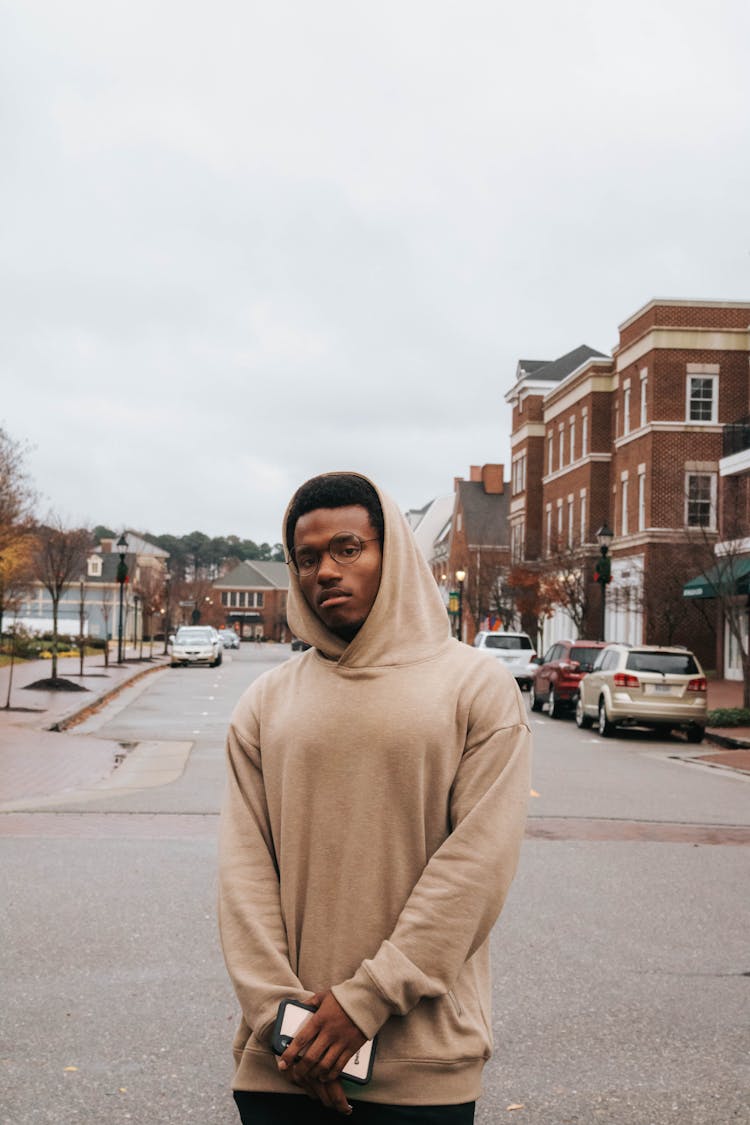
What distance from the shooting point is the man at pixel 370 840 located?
2.40 m

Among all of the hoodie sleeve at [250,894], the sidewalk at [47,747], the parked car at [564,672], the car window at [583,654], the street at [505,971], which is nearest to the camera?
the hoodie sleeve at [250,894]

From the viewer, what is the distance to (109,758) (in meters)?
16.0

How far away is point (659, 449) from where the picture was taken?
44.5 metres

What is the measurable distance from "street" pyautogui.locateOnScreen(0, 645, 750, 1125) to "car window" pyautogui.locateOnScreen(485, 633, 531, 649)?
22.0 m

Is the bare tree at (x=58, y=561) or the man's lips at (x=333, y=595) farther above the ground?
the bare tree at (x=58, y=561)

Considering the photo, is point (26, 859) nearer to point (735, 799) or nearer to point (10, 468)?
point (735, 799)

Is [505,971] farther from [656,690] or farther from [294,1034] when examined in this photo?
[656,690]

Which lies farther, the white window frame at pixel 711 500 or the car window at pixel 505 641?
the white window frame at pixel 711 500

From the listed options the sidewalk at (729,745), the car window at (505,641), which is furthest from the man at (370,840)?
the car window at (505,641)

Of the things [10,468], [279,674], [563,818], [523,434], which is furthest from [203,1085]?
[523,434]

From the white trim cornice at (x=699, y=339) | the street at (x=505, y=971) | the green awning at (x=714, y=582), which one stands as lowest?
the street at (x=505, y=971)

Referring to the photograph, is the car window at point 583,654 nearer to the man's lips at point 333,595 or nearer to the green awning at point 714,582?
the green awning at point 714,582

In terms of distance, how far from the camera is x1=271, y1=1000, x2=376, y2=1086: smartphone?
7.65 feet

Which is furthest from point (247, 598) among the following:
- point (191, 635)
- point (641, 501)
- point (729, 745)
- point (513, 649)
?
point (729, 745)
